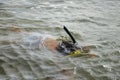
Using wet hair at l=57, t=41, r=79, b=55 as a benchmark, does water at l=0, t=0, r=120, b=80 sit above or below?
below

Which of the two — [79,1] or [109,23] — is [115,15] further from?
[79,1]

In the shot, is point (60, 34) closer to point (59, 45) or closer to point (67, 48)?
point (59, 45)

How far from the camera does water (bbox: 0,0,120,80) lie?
6059 mm

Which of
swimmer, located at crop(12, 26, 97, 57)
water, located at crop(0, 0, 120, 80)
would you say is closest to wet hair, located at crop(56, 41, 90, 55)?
swimmer, located at crop(12, 26, 97, 57)

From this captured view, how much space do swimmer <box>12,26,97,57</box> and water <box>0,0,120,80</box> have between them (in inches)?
7.0

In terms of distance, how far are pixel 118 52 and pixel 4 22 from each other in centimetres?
417

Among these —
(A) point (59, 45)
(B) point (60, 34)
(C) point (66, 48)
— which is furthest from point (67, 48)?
(B) point (60, 34)

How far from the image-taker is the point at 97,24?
970 centimetres

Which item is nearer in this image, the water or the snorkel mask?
the water

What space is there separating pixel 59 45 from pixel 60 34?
1581mm

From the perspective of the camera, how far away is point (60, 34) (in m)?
8.39

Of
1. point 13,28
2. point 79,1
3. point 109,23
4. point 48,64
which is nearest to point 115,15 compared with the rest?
point 109,23

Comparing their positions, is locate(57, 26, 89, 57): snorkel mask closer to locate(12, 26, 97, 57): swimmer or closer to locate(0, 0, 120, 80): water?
locate(12, 26, 97, 57): swimmer

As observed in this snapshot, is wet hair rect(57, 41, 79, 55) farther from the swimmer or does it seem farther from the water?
the water
